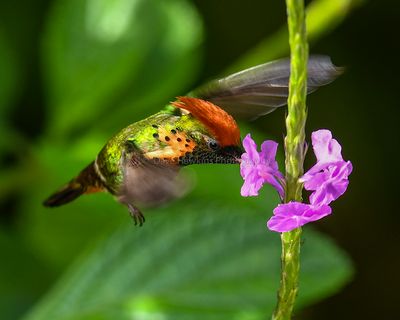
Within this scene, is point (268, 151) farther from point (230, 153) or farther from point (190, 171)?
point (190, 171)

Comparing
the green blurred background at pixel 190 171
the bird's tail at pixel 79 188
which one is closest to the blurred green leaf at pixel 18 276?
the green blurred background at pixel 190 171

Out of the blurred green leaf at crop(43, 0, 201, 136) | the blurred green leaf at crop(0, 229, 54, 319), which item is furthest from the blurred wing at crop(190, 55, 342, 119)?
the blurred green leaf at crop(0, 229, 54, 319)

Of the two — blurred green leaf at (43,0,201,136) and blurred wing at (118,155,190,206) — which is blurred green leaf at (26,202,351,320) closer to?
blurred green leaf at (43,0,201,136)

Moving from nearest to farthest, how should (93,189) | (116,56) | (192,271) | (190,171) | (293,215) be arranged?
(293,215), (93,189), (190,171), (192,271), (116,56)

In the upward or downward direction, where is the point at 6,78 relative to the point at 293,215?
upward

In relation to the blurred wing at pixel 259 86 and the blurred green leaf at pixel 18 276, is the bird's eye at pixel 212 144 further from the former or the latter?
the blurred green leaf at pixel 18 276

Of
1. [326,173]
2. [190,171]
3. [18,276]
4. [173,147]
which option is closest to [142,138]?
[173,147]
